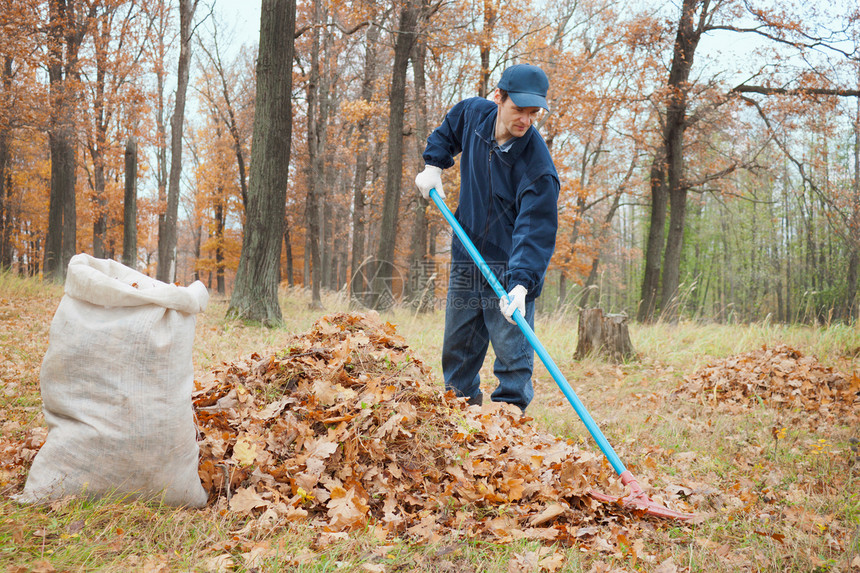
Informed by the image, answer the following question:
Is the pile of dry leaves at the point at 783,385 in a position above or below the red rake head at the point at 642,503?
above

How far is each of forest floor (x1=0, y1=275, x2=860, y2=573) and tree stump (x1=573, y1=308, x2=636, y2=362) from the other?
2.08 metres

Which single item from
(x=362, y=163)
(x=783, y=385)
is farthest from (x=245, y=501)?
(x=362, y=163)

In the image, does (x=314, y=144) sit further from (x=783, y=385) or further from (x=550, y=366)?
(x=550, y=366)

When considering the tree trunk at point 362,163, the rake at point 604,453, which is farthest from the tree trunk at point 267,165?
the tree trunk at point 362,163

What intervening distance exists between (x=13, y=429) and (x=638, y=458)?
138 inches

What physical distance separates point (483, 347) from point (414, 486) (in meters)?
1.33

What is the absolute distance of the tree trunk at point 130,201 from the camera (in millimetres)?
11055

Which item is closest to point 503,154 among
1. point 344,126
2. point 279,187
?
point 279,187

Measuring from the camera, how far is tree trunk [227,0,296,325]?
21.0 feet

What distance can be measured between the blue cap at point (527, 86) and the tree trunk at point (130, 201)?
1043 centimetres

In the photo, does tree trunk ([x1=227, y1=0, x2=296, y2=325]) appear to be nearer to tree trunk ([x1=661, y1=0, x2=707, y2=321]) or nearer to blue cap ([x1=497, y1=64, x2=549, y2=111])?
blue cap ([x1=497, y1=64, x2=549, y2=111])

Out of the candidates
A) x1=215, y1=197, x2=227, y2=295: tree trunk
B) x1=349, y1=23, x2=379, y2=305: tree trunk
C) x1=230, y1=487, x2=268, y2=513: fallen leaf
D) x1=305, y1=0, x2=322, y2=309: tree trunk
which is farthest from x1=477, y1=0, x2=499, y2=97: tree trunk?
x1=215, y1=197, x2=227, y2=295: tree trunk

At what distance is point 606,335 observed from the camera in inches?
241

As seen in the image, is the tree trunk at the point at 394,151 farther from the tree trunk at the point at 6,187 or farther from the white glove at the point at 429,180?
the tree trunk at the point at 6,187
